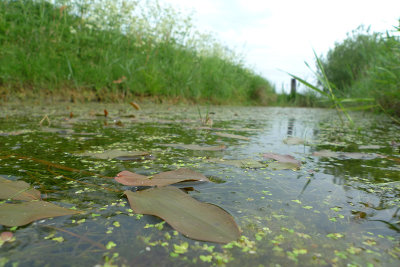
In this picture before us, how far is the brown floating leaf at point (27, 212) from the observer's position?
18.1 inches

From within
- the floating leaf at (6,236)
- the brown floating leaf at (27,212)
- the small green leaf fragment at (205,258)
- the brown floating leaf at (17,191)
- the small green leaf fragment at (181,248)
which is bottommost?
the small green leaf fragment at (205,258)

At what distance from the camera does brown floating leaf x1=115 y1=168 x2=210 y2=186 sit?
650 mm

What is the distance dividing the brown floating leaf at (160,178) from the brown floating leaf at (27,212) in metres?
0.17

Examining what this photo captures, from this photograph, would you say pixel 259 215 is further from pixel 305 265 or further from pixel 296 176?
pixel 296 176

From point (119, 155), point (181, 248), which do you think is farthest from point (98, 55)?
point (181, 248)

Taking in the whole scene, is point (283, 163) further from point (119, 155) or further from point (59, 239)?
point (59, 239)

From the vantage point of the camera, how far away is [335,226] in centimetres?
50

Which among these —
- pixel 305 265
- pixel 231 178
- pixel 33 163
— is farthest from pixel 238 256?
pixel 33 163

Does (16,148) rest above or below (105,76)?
below

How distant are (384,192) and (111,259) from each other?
2.19ft

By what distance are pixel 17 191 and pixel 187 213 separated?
1.18ft

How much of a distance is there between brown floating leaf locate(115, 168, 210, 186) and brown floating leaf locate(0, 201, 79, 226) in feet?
0.54

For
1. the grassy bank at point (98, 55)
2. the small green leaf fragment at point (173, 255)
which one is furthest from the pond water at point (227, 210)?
the grassy bank at point (98, 55)

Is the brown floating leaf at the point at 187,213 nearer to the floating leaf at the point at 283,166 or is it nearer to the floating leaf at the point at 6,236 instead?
the floating leaf at the point at 6,236
